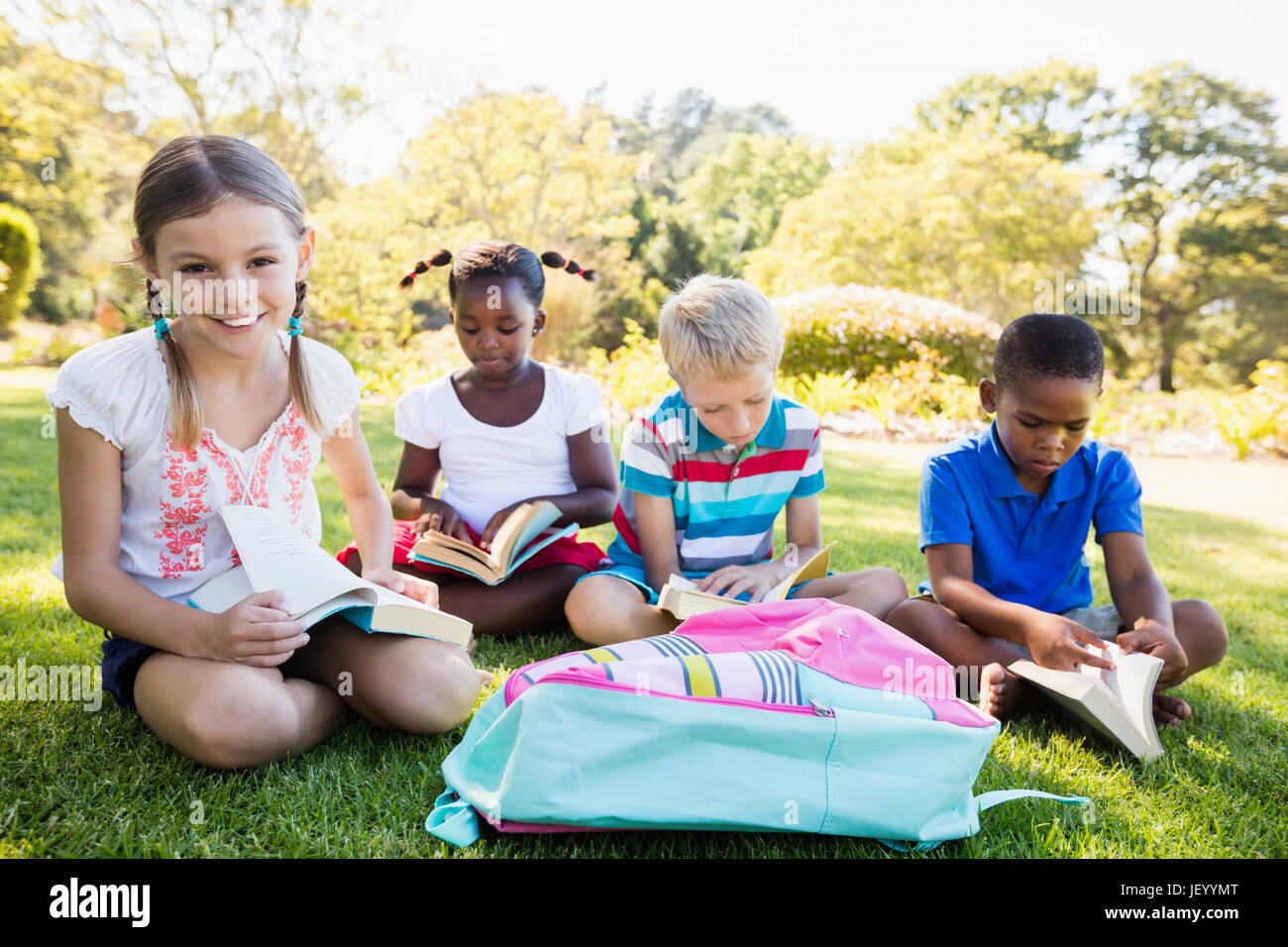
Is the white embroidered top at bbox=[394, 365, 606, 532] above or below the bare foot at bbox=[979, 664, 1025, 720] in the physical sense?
above

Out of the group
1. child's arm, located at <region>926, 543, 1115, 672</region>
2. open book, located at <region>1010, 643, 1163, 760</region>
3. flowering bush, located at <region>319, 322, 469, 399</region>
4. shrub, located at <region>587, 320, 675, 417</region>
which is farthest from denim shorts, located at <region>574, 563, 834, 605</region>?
flowering bush, located at <region>319, 322, 469, 399</region>

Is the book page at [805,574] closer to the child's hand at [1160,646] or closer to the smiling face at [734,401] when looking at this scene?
the smiling face at [734,401]

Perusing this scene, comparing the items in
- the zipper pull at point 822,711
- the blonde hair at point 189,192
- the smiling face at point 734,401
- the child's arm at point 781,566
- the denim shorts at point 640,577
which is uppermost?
the blonde hair at point 189,192

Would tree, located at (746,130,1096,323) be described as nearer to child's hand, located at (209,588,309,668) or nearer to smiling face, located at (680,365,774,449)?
smiling face, located at (680,365,774,449)

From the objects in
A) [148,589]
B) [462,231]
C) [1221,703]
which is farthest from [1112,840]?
[462,231]

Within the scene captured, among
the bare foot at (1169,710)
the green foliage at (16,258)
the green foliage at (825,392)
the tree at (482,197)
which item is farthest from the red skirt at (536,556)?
the green foliage at (16,258)

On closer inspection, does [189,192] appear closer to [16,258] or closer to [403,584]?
[403,584]

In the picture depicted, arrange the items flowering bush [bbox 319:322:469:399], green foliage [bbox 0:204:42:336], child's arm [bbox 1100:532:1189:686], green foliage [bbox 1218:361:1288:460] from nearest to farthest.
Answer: child's arm [bbox 1100:532:1189:686] → green foliage [bbox 1218:361:1288:460] → flowering bush [bbox 319:322:469:399] → green foliage [bbox 0:204:42:336]

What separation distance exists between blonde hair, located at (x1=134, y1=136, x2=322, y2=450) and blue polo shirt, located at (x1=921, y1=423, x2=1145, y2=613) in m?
1.87

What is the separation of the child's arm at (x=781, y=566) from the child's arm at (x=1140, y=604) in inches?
33.9

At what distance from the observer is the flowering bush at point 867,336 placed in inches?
423

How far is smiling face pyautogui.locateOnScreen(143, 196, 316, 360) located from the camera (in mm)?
1935

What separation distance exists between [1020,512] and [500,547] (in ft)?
5.11
